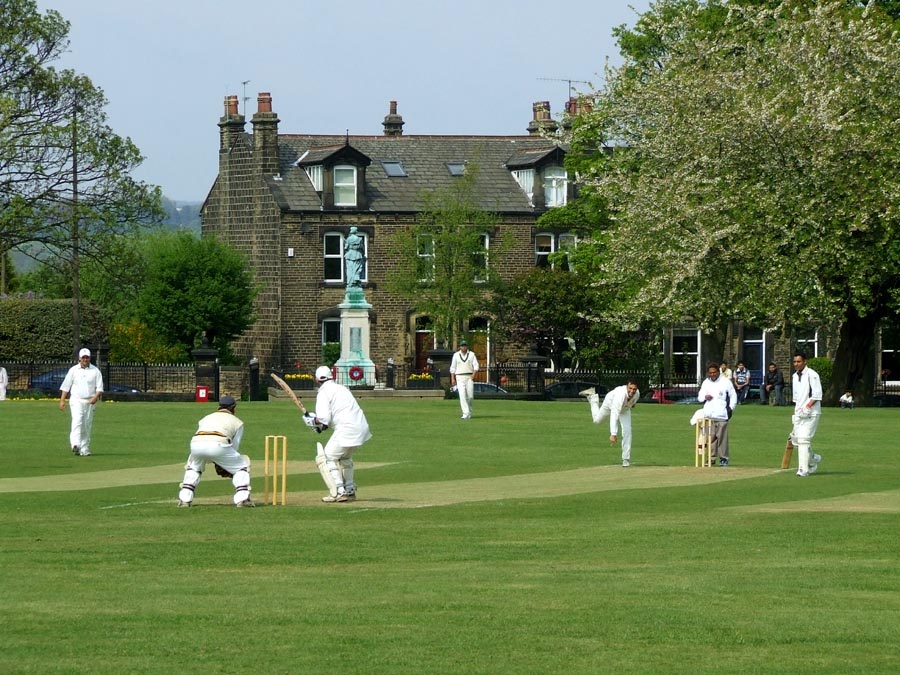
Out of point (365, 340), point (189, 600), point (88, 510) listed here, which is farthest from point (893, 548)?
point (365, 340)

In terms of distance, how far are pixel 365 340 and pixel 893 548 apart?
42.1 m

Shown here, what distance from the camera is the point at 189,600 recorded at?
1213 centimetres

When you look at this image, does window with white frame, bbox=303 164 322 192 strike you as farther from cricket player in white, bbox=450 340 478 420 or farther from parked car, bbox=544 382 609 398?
cricket player in white, bbox=450 340 478 420

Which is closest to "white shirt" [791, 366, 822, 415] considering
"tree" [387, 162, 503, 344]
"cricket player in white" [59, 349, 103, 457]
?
"cricket player in white" [59, 349, 103, 457]

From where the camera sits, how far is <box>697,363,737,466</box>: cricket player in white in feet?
88.8

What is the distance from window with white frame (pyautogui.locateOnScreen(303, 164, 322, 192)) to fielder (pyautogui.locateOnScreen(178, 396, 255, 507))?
51034 millimetres

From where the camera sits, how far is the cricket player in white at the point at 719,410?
27.1 m

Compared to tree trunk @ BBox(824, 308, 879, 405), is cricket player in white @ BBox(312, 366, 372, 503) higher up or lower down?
lower down

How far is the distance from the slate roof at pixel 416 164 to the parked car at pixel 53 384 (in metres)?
17.3

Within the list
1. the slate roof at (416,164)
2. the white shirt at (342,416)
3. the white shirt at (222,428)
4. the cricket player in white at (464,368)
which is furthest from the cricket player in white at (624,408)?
the slate roof at (416,164)

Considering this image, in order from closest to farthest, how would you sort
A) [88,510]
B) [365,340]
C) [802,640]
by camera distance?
[802,640] → [88,510] → [365,340]

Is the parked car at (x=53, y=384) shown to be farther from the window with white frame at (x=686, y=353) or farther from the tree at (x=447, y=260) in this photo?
the window with white frame at (x=686, y=353)

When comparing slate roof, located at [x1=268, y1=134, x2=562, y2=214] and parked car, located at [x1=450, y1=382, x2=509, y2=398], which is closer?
parked car, located at [x1=450, y1=382, x2=509, y2=398]

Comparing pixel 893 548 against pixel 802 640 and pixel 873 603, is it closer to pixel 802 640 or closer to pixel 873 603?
pixel 873 603
